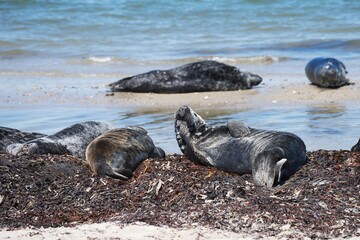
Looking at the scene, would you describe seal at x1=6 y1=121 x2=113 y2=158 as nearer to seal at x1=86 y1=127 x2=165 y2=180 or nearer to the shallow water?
the shallow water

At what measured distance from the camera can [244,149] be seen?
6184mm

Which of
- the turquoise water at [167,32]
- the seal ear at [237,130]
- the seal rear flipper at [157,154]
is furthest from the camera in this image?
the turquoise water at [167,32]

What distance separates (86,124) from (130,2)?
844 inches

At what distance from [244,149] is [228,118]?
10.5 ft

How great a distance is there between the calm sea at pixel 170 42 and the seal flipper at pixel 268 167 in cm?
196

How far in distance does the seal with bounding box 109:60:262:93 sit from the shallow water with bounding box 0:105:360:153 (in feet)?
6.00

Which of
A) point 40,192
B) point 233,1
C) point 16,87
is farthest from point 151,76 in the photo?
point 233,1

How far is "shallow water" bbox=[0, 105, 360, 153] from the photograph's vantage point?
26.5 ft

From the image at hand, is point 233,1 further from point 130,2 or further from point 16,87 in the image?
point 16,87

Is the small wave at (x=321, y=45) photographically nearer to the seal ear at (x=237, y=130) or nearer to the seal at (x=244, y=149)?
the seal at (x=244, y=149)

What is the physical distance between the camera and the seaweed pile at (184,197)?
4.98 meters

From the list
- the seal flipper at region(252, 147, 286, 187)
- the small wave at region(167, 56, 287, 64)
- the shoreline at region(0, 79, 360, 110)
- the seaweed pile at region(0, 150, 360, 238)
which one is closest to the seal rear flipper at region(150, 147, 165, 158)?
the seaweed pile at region(0, 150, 360, 238)

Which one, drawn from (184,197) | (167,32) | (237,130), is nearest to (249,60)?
(167,32)

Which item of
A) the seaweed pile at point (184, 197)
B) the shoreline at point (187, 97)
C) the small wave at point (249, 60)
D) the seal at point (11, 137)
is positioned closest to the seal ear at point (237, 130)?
the seaweed pile at point (184, 197)
